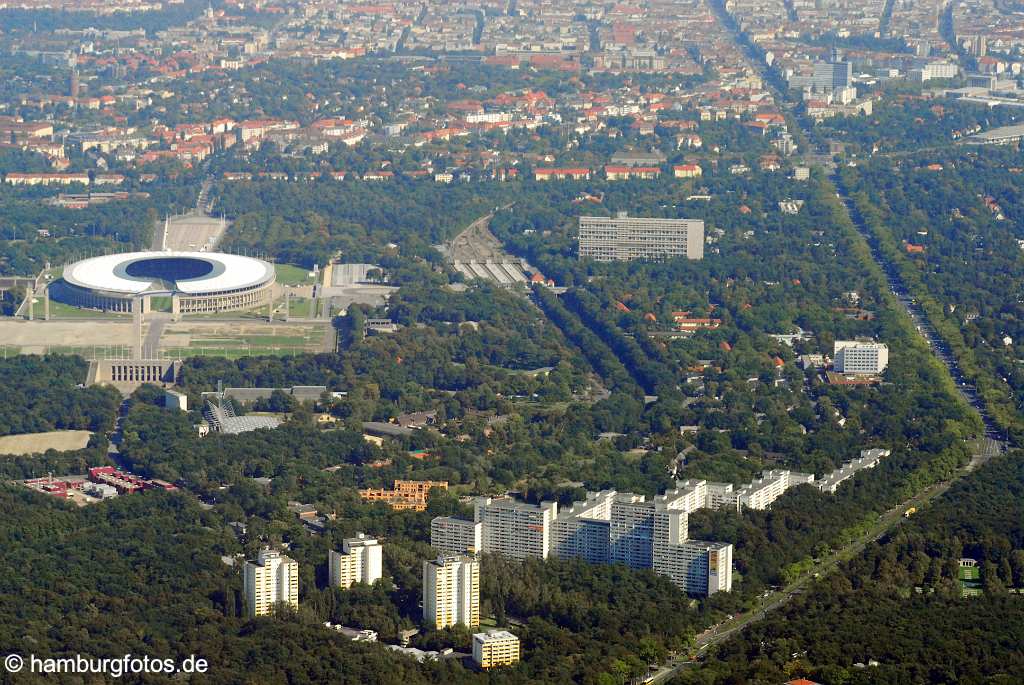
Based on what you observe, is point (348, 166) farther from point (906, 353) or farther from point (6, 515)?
point (6, 515)

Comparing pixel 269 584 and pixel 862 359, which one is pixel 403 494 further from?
pixel 862 359

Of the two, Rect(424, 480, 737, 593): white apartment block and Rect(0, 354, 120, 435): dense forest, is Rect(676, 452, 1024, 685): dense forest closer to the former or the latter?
Rect(424, 480, 737, 593): white apartment block

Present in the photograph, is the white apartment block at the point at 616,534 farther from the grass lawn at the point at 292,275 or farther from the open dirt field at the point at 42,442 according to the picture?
the grass lawn at the point at 292,275

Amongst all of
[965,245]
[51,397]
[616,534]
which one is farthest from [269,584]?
[965,245]

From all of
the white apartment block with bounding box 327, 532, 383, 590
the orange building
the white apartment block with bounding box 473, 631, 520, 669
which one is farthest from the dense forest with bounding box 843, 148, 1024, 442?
the white apartment block with bounding box 473, 631, 520, 669

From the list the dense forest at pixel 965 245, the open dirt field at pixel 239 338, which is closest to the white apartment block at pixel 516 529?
the dense forest at pixel 965 245

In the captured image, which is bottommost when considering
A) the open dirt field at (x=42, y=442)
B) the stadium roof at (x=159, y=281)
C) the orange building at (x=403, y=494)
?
the open dirt field at (x=42, y=442)
